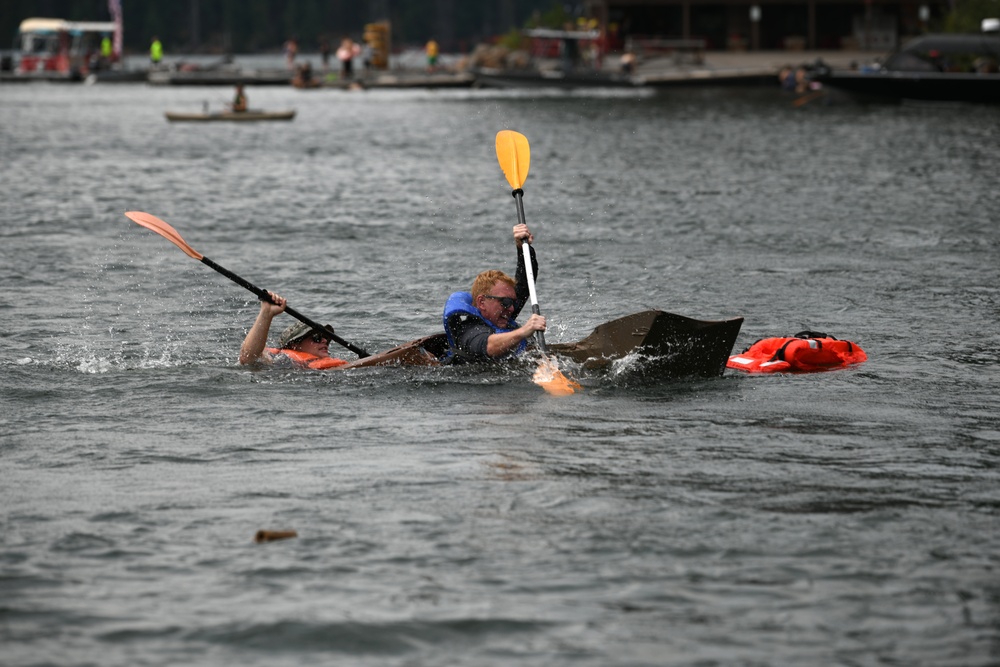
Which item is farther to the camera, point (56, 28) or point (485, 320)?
point (56, 28)

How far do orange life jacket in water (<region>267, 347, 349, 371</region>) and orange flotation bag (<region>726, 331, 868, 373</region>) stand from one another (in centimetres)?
301

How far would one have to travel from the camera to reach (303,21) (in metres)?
187

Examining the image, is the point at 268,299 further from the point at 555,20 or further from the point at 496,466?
the point at 555,20

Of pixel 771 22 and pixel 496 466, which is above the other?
pixel 771 22

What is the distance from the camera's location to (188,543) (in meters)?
7.37

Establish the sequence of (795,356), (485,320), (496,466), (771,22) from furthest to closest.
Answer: (771,22), (795,356), (485,320), (496,466)

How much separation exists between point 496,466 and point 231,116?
40124mm

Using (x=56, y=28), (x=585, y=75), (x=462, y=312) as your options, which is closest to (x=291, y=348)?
(x=462, y=312)

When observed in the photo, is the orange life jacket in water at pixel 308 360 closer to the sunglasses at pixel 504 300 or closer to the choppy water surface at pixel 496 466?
the choppy water surface at pixel 496 466

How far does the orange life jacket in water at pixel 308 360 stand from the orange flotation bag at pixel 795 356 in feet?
9.88

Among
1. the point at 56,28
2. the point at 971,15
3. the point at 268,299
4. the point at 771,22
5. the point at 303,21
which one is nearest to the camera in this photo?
the point at 268,299

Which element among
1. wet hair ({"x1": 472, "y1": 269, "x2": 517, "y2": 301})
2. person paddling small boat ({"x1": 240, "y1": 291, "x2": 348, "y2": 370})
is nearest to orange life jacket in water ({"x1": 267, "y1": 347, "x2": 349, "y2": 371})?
person paddling small boat ({"x1": 240, "y1": 291, "x2": 348, "y2": 370})

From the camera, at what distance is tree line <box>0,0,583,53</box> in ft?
574

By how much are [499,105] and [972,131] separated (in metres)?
22.9
